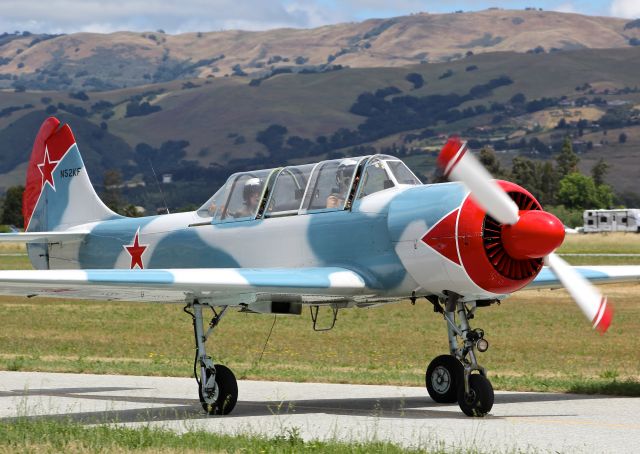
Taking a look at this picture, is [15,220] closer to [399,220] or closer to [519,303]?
[519,303]

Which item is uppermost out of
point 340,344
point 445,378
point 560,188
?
point 560,188

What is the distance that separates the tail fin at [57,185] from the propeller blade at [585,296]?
28.4 ft

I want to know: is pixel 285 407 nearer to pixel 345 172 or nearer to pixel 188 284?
pixel 188 284

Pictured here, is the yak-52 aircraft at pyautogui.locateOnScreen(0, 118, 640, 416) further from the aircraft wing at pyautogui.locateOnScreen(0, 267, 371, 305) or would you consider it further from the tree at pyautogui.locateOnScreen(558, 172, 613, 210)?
the tree at pyautogui.locateOnScreen(558, 172, 613, 210)

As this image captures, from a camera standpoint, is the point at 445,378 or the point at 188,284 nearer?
the point at 188,284

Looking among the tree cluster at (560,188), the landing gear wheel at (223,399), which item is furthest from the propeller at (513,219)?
the tree cluster at (560,188)

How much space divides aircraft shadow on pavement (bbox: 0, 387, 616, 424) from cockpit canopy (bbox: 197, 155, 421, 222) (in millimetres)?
2466

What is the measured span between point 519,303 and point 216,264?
2547cm

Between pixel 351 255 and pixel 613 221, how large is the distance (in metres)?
Answer: 97.5

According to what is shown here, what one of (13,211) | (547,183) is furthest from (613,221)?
(547,183)

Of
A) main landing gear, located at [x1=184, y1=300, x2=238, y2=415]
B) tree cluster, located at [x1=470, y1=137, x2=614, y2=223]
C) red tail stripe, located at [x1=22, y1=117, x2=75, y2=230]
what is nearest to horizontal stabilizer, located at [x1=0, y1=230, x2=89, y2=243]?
red tail stripe, located at [x1=22, y1=117, x2=75, y2=230]

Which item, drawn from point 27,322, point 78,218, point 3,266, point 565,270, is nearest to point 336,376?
point 78,218

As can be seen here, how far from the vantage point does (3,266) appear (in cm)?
6525

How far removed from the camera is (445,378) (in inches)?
601
